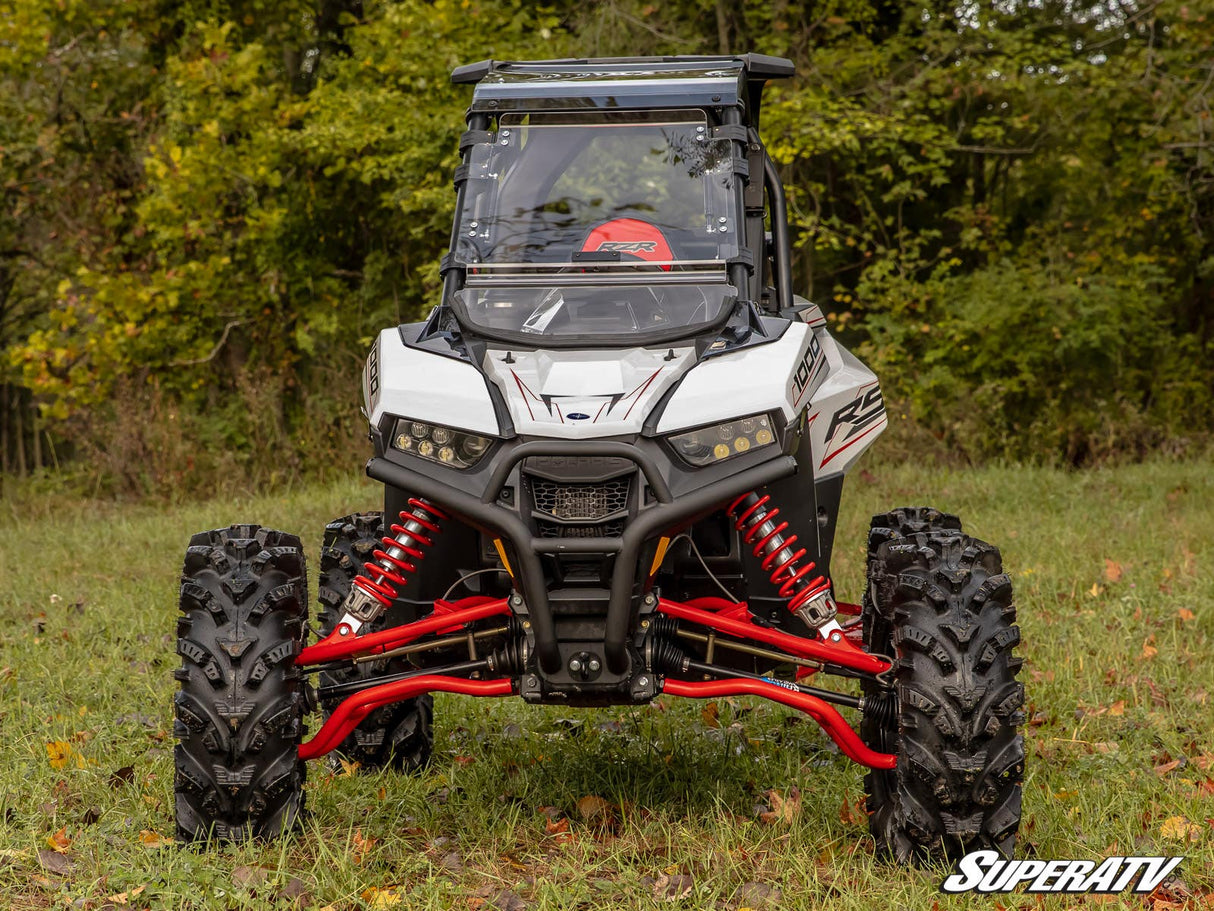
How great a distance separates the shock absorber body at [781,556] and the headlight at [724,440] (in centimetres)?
23

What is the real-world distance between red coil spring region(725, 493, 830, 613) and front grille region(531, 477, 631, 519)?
0.43 m

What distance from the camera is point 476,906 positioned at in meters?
3.90

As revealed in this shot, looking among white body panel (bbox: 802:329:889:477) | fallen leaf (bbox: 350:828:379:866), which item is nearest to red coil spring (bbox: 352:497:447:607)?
fallen leaf (bbox: 350:828:379:866)

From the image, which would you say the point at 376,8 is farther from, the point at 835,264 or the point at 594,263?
the point at 594,263

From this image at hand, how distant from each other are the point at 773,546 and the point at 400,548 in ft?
3.87

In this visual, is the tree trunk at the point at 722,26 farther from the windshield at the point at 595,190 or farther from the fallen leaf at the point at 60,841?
the fallen leaf at the point at 60,841

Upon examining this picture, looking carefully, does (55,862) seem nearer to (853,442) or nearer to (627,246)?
(627,246)

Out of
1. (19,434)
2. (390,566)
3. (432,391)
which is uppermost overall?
(432,391)

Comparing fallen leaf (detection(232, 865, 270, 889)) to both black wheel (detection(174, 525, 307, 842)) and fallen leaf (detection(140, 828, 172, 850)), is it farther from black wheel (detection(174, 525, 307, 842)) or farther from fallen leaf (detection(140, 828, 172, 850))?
fallen leaf (detection(140, 828, 172, 850))

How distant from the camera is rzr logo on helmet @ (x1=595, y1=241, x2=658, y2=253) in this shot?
4902 millimetres

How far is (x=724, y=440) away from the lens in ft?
13.1

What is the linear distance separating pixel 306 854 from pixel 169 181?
11590mm

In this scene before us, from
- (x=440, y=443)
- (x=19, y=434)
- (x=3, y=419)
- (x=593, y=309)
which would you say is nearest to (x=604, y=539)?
(x=440, y=443)

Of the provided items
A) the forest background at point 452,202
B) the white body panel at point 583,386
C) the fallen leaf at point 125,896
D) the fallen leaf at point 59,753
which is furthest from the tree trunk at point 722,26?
the fallen leaf at point 125,896
